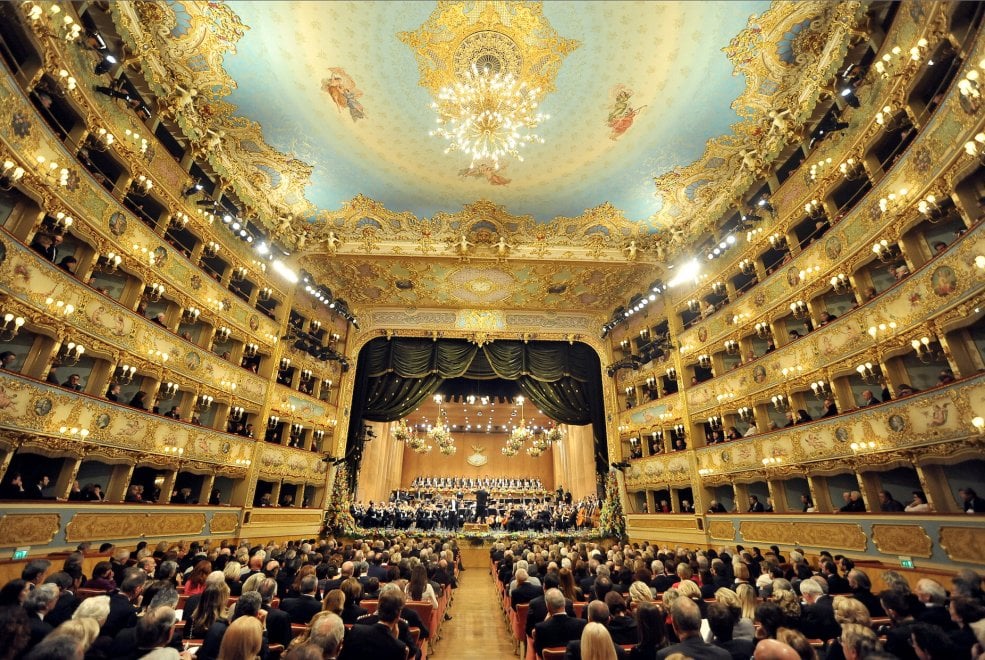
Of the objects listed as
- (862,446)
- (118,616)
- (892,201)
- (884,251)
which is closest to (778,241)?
(884,251)

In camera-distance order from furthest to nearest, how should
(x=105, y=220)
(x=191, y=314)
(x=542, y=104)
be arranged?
(x=191, y=314)
(x=542, y=104)
(x=105, y=220)

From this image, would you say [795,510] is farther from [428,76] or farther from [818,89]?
[428,76]

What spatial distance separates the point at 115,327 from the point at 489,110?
33.5ft

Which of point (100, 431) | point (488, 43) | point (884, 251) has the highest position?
point (488, 43)

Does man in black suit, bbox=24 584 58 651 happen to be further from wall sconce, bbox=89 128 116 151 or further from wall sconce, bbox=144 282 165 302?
wall sconce, bbox=89 128 116 151

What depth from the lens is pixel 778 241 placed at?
1258 cm

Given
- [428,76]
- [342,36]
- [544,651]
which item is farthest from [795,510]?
[342,36]

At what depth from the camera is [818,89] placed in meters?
10.3

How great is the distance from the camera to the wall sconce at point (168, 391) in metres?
12.0

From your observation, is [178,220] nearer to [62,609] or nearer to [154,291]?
[154,291]

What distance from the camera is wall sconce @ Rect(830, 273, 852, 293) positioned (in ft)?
34.3

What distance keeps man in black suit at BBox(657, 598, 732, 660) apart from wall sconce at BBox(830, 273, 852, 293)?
33.9 ft

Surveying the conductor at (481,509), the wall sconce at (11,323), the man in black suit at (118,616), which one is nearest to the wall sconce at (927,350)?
the man in black suit at (118,616)

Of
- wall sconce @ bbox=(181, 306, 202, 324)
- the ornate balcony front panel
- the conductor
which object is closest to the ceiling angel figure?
wall sconce @ bbox=(181, 306, 202, 324)
